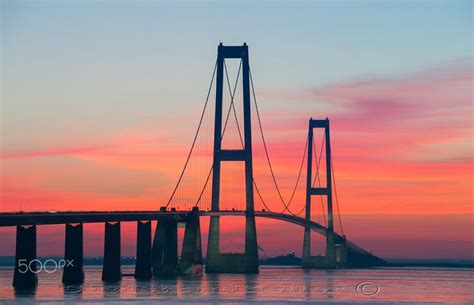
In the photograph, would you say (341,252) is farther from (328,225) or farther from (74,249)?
(74,249)

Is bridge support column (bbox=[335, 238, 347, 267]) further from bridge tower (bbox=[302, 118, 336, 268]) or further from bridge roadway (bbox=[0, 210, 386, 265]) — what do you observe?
bridge roadway (bbox=[0, 210, 386, 265])

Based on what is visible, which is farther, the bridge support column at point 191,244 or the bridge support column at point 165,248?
the bridge support column at point 191,244

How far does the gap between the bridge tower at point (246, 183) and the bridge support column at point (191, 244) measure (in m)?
2.12

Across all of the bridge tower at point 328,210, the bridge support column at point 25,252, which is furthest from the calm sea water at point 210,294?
the bridge tower at point 328,210

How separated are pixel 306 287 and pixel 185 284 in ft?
33.3

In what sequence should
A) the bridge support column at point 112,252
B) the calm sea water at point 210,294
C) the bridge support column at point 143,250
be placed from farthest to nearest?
the bridge support column at point 143,250 → the bridge support column at point 112,252 → the calm sea water at point 210,294

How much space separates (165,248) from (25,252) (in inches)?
1134

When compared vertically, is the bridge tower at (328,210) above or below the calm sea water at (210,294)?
above

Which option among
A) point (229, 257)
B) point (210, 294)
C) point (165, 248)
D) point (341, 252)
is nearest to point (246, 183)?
point (165, 248)

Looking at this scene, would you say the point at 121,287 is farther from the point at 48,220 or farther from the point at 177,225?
the point at 177,225

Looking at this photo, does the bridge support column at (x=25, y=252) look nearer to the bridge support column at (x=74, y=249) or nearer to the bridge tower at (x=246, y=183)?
the bridge support column at (x=74, y=249)

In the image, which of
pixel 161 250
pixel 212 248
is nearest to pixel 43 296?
pixel 161 250

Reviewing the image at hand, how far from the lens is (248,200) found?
11350 cm

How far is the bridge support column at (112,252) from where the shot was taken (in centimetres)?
10056
